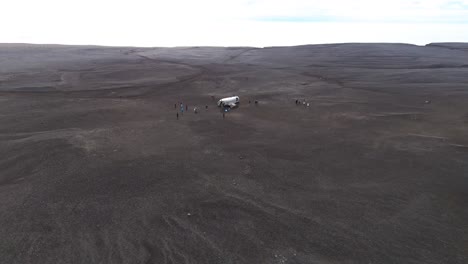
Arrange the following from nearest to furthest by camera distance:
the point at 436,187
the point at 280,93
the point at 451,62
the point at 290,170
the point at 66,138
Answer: the point at 436,187 < the point at 290,170 < the point at 66,138 < the point at 280,93 < the point at 451,62

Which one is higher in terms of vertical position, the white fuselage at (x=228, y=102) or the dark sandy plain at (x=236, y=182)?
the white fuselage at (x=228, y=102)

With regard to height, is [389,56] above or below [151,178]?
above

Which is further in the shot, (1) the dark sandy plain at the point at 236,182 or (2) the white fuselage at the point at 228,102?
(2) the white fuselage at the point at 228,102

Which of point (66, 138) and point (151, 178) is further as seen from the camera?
point (66, 138)

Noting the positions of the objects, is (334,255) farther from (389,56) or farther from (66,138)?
(389,56)

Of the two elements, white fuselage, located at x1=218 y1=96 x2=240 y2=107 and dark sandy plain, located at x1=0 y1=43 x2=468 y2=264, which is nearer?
dark sandy plain, located at x1=0 y1=43 x2=468 y2=264

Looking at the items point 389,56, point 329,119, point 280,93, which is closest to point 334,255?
point 329,119

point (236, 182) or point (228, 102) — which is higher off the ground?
point (228, 102)

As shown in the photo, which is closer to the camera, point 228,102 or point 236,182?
point 236,182
